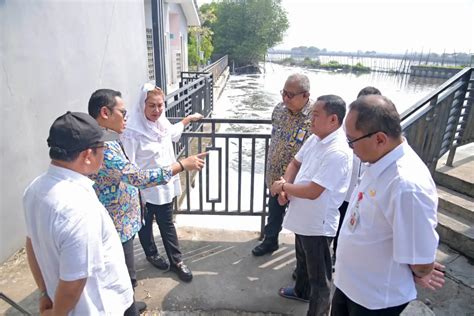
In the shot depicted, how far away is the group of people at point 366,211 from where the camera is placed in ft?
4.20

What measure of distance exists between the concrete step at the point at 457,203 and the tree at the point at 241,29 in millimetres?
46621

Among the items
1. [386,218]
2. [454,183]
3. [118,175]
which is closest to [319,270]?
[386,218]

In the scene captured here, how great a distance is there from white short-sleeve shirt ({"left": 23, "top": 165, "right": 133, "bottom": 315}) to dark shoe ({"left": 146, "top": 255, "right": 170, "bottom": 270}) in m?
1.47

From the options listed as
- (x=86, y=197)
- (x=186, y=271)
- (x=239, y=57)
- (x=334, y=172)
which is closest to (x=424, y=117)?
(x=334, y=172)

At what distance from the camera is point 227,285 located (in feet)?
8.58

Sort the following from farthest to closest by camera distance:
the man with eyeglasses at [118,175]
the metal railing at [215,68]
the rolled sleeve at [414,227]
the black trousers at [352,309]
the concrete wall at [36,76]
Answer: the metal railing at [215,68], the concrete wall at [36,76], the man with eyeglasses at [118,175], the black trousers at [352,309], the rolled sleeve at [414,227]

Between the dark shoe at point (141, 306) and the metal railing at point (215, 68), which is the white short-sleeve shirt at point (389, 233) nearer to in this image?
the dark shoe at point (141, 306)

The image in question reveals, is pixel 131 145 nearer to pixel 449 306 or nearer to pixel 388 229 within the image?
pixel 388 229

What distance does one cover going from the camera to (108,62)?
4465 mm

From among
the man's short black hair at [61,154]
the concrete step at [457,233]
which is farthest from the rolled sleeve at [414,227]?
the concrete step at [457,233]

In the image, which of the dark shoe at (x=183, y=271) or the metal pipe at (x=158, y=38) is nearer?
the dark shoe at (x=183, y=271)

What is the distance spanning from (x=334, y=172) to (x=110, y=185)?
1327 mm

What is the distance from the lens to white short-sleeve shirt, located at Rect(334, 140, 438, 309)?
1.26 m

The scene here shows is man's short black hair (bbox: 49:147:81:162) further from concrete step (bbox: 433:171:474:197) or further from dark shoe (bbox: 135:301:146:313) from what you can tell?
concrete step (bbox: 433:171:474:197)
